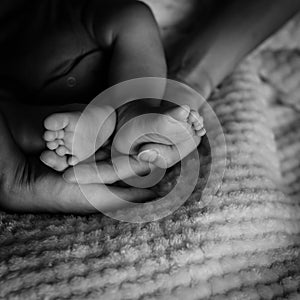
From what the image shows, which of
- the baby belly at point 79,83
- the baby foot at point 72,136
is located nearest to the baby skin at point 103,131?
the baby foot at point 72,136

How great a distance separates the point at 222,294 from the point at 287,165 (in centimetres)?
30

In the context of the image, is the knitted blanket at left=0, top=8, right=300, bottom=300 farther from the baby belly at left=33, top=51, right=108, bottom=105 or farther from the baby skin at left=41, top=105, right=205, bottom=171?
the baby belly at left=33, top=51, right=108, bottom=105

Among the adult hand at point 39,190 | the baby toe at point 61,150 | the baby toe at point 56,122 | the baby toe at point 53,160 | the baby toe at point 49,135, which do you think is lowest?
the adult hand at point 39,190

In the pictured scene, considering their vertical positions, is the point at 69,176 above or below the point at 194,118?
below

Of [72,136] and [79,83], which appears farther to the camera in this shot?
[79,83]

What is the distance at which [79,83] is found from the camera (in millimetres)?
741

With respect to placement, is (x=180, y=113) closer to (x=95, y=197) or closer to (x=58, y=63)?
(x=95, y=197)

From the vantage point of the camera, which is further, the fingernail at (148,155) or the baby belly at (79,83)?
the baby belly at (79,83)

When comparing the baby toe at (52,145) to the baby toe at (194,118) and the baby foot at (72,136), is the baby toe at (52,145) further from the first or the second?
the baby toe at (194,118)

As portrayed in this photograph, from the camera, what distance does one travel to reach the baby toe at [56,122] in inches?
20.7

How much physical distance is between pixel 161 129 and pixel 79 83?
253 millimetres

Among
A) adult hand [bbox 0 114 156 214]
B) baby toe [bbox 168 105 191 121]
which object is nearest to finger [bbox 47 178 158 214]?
adult hand [bbox 0 114 156 214]

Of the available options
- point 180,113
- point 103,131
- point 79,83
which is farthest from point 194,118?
point 79,83

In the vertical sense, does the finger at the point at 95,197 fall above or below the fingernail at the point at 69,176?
Result: below
